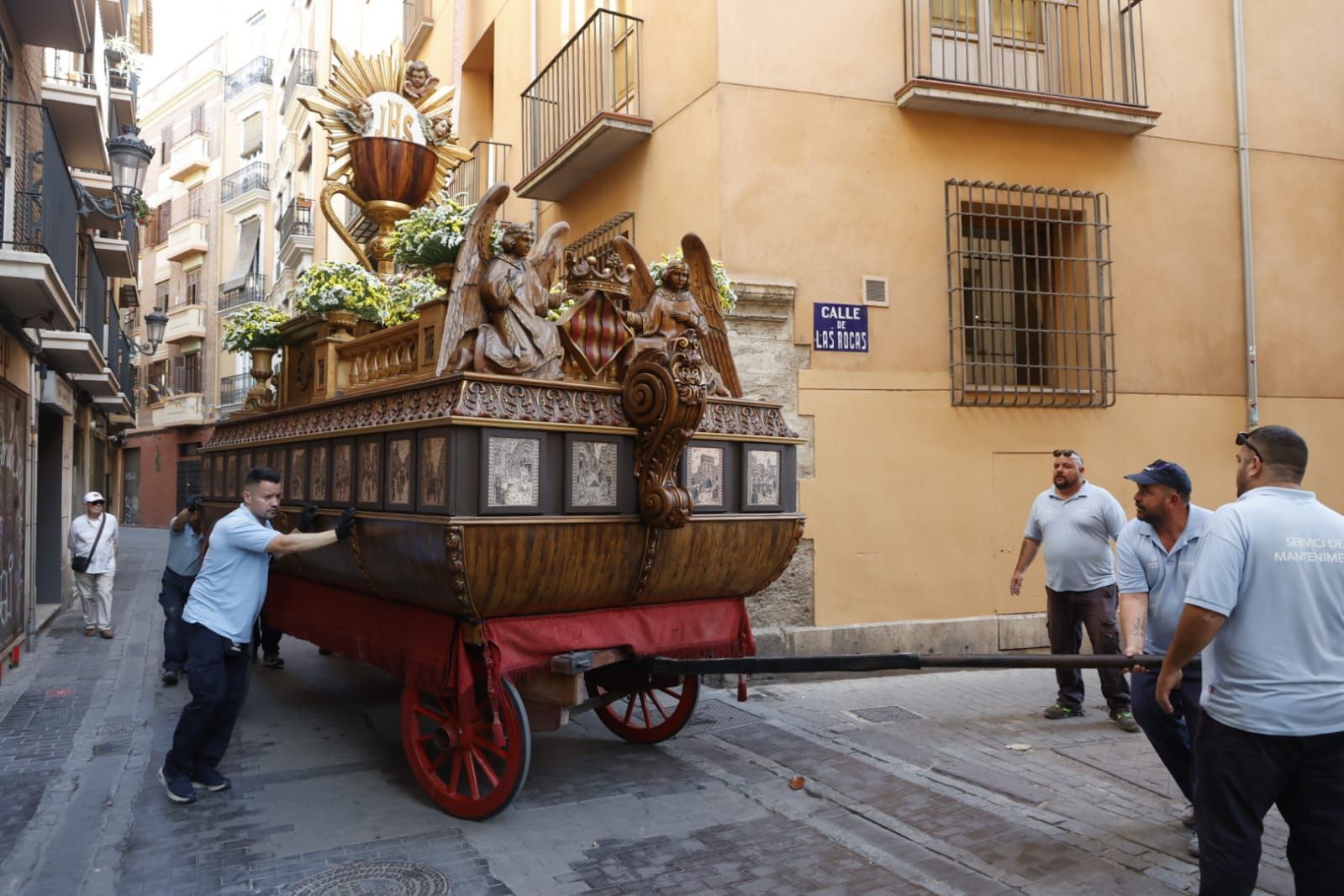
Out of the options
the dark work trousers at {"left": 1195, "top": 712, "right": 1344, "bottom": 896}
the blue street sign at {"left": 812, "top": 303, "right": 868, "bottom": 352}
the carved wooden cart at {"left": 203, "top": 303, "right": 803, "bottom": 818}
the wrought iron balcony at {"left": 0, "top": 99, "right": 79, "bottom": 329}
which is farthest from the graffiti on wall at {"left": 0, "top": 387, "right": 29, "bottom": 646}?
the dark work trousers at {"left": 1195, "top": 712, "right": 1344, "bottom": 896}

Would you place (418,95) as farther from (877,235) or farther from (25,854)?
(25,854)

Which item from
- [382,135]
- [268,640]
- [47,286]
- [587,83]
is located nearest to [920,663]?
[382,135]

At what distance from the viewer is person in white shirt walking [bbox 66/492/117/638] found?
10281mm

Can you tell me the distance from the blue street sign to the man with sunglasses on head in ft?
17.5

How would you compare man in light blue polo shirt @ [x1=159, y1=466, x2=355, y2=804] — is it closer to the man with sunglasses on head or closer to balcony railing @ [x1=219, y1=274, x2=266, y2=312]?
the man with sunglasses on head

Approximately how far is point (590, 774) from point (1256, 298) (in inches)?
336

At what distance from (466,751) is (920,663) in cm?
226

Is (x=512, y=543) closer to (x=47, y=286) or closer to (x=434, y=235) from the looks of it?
(x=434, y=235)

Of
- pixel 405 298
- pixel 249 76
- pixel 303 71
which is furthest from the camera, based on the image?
pixel 249 76

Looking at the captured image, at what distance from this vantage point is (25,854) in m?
→ 4.23

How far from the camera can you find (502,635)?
4457 mm

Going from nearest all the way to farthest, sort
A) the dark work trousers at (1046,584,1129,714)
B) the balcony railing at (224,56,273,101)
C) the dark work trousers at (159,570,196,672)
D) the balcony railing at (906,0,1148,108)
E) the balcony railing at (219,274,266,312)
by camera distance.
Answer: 1. the dark work trousers at (1046,584,1129,714)
2. the dark work trousers at (159,570,196,672)
3. the balcony railing at (906,0,1148,108)
4. the balcony railing at (219,274,266,312)
5. the balcony railing at (224,56,273,101)

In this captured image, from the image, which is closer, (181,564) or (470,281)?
(470,281)

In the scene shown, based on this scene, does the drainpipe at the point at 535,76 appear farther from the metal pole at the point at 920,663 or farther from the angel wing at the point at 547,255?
the metal pole at the point at 920,663
